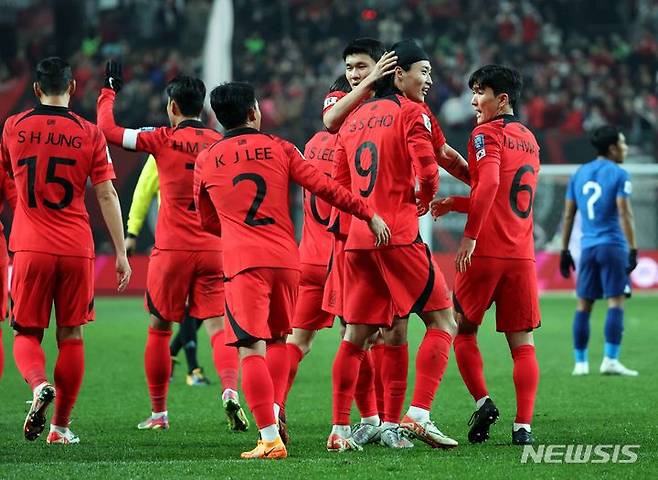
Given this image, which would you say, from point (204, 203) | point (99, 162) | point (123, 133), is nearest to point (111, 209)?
point (99, 162)

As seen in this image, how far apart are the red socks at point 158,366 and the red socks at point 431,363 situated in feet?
6.51

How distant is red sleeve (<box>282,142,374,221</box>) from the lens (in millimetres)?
6047

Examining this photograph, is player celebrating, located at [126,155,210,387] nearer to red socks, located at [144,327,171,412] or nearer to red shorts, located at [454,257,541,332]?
red socks, located at [144,327,171,412]

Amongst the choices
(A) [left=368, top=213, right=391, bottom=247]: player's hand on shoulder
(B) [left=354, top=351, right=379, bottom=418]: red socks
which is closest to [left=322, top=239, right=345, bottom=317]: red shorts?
(B) [left=354, top=351, right=379, bottom=418]: red socks

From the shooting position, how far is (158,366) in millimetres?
7738

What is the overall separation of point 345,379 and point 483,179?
50.6 inches

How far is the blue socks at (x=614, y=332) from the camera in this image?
1087 cm

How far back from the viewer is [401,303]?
6305 millimetres

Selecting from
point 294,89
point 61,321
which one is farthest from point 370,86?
point 294,89

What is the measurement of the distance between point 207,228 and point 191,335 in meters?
3.95

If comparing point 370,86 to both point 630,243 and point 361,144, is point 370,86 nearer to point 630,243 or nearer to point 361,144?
point 361,144

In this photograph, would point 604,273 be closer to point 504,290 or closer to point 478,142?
point 504,290

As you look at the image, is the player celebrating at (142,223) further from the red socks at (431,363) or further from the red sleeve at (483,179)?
the red socks at (431,363)

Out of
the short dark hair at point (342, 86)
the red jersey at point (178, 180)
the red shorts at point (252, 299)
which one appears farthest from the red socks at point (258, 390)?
the short dark hair at point (342, 86)
